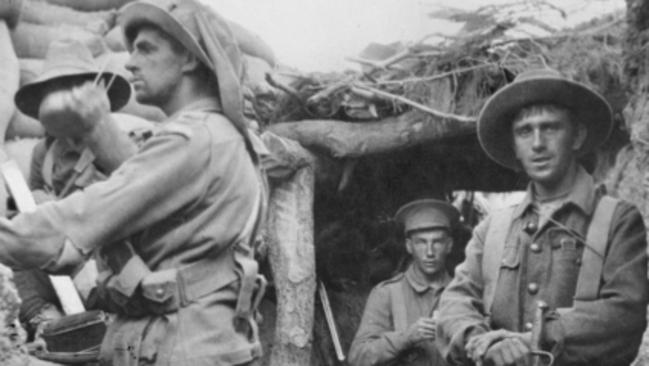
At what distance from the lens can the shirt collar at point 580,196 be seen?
562cm

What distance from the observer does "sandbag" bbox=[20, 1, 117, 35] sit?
1026cm

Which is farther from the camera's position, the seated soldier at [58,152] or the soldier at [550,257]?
the seated soldier at [58,152]

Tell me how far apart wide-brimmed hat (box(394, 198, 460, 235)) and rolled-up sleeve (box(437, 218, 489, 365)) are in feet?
11.8

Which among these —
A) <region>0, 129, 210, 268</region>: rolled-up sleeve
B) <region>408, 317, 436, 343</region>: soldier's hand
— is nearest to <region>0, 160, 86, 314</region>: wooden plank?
<region>0, 129, 210, 268</region>: rolled-up sleeve

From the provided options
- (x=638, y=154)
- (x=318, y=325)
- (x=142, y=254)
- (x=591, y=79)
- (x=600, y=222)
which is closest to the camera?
(x=142, y=254)

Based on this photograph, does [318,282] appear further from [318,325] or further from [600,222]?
[600,222]

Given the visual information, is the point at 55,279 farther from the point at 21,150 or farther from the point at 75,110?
the point at 21,150

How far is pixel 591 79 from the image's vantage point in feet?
28.7

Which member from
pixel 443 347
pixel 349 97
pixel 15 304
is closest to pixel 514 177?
pixel 349 97

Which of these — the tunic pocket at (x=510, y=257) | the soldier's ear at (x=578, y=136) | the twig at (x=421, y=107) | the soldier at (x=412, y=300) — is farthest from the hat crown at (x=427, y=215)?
the tunic pocket at (x=510, y=257)

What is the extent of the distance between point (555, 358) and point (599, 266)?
1.33 feet

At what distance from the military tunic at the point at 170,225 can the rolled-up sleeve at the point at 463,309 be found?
121 cm

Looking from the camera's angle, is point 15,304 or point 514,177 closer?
point 15,304

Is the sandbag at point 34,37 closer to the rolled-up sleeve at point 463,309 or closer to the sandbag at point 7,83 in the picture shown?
the sandbag at point 7,83
